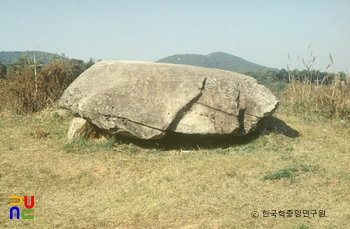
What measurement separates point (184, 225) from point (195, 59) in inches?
4254

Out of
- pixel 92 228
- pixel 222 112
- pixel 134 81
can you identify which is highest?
pixel 134 81

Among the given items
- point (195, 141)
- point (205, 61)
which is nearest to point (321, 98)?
point (195, 141)

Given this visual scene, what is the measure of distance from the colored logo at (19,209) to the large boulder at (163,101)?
2.49 m

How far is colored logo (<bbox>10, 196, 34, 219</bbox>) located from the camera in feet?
15.6

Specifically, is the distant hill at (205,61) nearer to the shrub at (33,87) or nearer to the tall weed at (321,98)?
the tall weed at (321,98)

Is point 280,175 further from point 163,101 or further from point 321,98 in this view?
point 321,98

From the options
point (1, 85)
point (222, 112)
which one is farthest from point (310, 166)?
point (1, 85)

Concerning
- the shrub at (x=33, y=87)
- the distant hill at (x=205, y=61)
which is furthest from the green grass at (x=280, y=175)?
the distant hill at (x=205, y=61)

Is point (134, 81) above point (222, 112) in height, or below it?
above

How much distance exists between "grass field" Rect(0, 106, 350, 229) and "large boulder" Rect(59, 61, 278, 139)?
536mm

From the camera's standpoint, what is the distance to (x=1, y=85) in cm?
A: 1161

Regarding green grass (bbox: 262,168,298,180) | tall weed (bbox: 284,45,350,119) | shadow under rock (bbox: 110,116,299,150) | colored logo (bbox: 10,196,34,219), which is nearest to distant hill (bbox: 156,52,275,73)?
tall weed (bbox: 284,45,350,119)

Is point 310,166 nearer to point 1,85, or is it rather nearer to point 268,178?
point 268,178

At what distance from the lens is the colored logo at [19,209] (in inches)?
188
